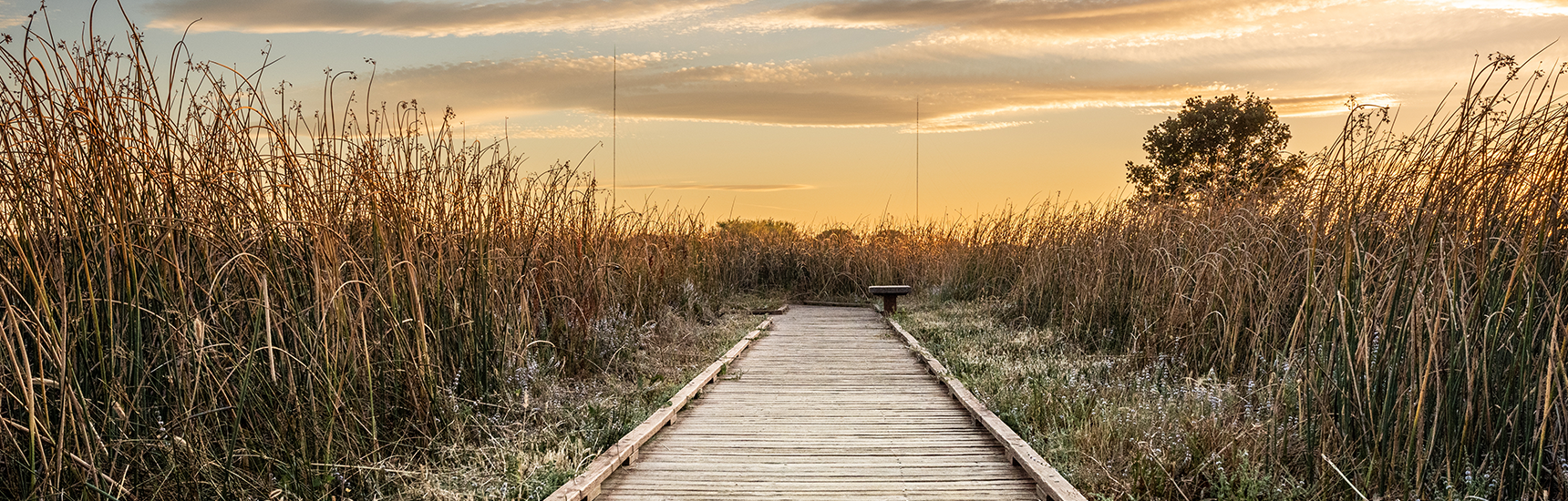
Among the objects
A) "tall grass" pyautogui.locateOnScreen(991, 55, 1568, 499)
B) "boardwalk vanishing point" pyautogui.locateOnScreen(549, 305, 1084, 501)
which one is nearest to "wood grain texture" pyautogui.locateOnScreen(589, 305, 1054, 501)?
"boardwalk vanishing point" pyautogui.locateOnScreen(549, 305, 1084, 501)

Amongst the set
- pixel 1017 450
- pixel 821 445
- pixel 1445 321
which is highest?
pixel 1445 321

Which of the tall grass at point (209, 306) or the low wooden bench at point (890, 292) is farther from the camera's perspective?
the low wooden bench at point (890, 292)

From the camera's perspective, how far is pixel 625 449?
4203 mm

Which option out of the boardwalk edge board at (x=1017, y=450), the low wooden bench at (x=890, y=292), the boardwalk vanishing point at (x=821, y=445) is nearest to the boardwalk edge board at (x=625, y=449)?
the boardwalk vanishing point at (x=821, y=445)

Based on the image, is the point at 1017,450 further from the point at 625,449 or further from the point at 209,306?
the point at 209,306

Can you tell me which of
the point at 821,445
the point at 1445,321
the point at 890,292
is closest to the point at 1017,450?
the point at 821,445

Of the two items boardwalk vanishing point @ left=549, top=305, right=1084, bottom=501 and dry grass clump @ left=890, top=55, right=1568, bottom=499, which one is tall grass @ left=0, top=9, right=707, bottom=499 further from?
dry grass clump @ left=890, top=55, right=1568, bottom=499

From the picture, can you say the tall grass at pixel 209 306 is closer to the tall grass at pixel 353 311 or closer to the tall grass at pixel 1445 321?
the tall grass at pixel 353 311

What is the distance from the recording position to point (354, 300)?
375 centimetres

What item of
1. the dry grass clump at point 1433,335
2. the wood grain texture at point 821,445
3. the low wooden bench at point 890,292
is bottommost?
the low wooden bench at point 890,292

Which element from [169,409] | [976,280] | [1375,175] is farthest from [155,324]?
[976,280]

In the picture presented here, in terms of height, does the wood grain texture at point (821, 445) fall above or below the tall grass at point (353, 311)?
below

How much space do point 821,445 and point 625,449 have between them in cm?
112

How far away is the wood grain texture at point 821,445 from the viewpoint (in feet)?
12.9
